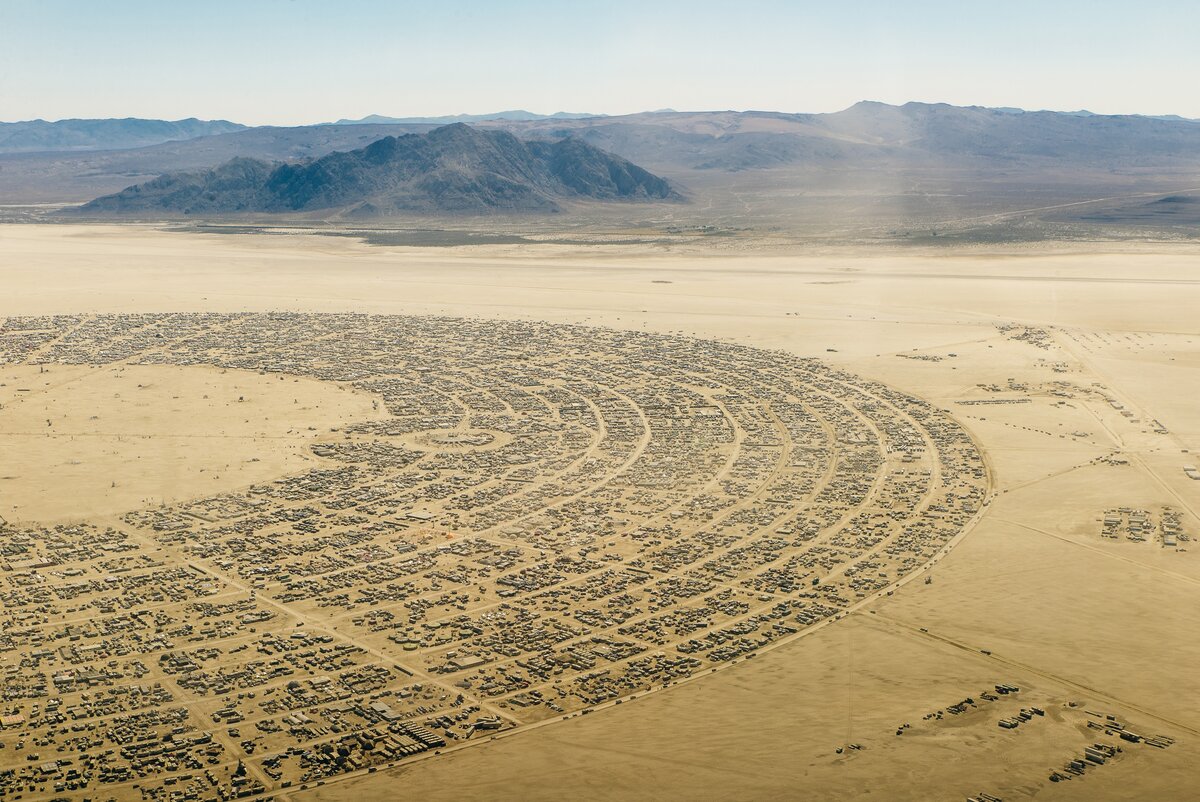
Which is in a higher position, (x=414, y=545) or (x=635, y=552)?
(x=635, y=552)

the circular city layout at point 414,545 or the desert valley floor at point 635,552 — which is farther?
the circular city layout at point 414,545

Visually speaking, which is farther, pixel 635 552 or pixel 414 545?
pixel 414 545

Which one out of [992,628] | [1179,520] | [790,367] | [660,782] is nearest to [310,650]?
[660,782]

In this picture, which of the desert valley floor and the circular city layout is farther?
the circular city layout
